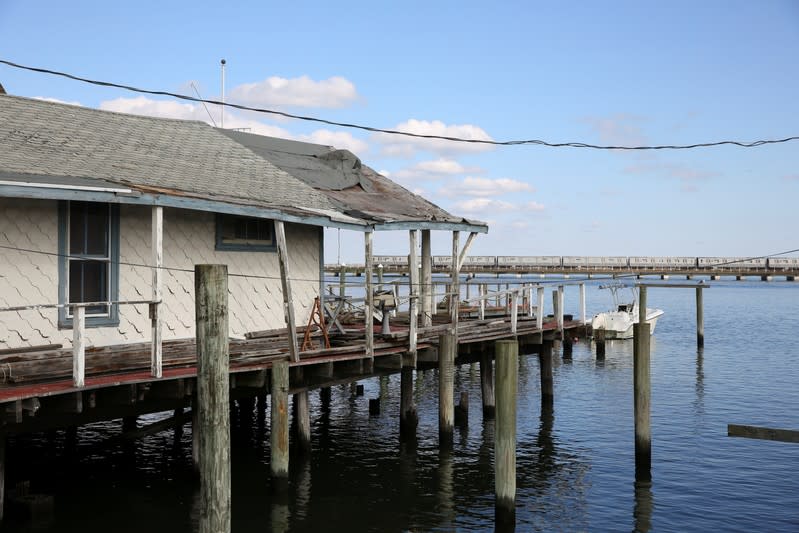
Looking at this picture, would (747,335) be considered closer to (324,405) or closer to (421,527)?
(324,405)

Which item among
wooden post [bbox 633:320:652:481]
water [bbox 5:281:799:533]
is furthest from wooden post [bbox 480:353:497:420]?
wooden post [bbox 633:320:652:481]

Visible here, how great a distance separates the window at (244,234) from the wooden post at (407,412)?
16.2ft

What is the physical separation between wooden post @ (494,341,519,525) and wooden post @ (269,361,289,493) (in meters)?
3.60

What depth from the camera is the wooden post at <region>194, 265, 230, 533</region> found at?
28.8 ft

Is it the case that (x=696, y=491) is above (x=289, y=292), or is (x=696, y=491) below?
below

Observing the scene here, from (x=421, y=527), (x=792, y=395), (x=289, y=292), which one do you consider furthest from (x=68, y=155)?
(x=792, y=395)

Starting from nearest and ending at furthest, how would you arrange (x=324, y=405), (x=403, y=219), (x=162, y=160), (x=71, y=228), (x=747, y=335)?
(x=71, y=228), (x=162, y=160), (x=403, y=219), (x=324, y=405), (x=747, y=335)

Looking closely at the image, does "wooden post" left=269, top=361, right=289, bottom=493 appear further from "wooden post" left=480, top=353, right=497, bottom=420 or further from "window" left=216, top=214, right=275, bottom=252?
"wooden post" left=480, top=353, right=497, bottom=420

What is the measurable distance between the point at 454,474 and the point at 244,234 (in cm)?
676

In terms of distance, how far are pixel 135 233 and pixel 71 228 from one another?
3.79 feet

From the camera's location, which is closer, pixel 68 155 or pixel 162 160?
pixel 68 155

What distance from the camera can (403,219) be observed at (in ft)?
56.9

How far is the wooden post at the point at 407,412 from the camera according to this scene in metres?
19.5

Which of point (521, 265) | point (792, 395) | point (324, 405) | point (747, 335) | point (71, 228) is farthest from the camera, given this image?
point (521, 265)
